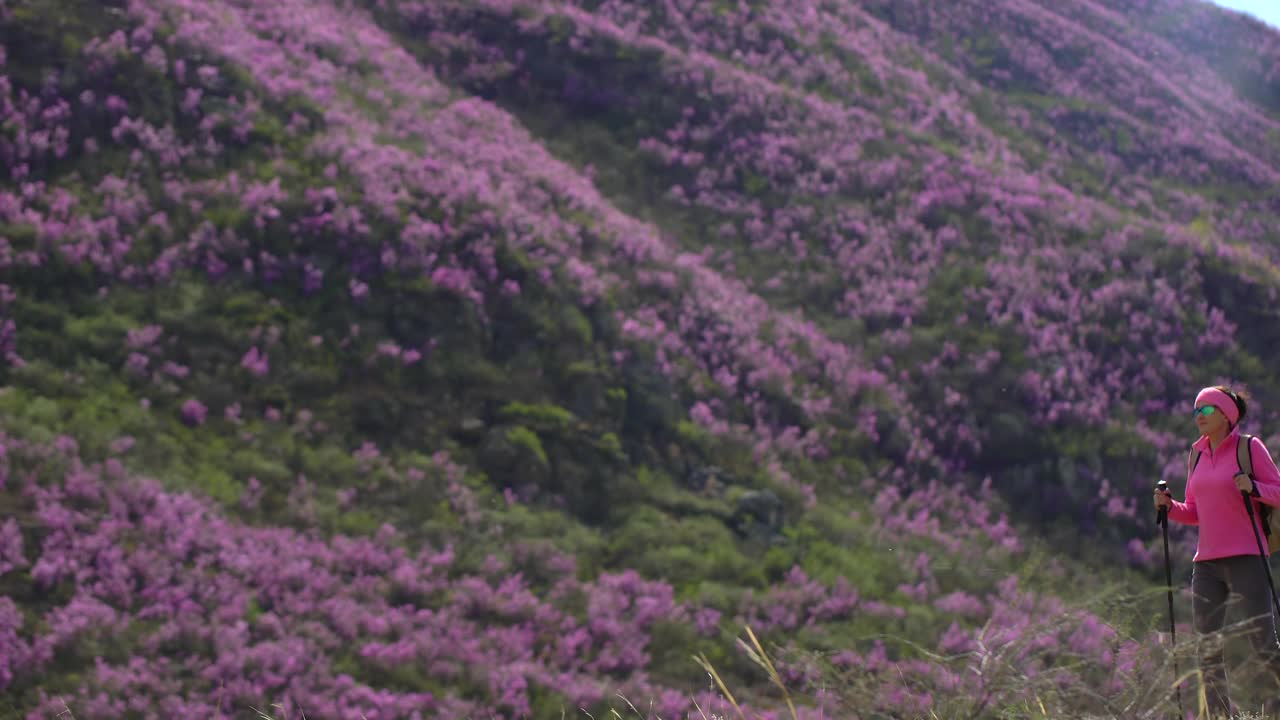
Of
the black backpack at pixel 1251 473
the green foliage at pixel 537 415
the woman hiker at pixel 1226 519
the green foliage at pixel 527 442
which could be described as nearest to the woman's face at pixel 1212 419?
the woman hiker at pixel 1226 519

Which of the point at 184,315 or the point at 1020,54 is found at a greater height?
the point at 1020,54

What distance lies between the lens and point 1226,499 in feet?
17.5

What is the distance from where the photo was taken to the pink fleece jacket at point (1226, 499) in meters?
5.21

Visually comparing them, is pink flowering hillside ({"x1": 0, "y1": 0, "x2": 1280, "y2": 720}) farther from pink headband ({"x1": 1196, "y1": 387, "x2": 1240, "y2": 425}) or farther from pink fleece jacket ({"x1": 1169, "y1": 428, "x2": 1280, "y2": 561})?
pink headband ({"x1": 1196, "y1": 387, "x2": 1240, "y2": 425})

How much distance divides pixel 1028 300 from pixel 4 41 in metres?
19.0

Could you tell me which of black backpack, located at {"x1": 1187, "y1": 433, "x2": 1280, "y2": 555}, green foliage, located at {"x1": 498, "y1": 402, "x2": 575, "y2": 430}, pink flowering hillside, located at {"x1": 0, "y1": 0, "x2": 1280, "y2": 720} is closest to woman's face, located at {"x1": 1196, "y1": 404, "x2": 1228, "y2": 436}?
black backpack, located at {"x1": 1187, "y1": 433, "x2": 1280, "y2": 555}

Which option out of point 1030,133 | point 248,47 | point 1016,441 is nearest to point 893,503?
point 1016,441

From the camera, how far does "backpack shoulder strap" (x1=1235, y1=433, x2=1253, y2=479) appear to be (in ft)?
17.1

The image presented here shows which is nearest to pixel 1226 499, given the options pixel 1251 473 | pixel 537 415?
pixel 1251 473

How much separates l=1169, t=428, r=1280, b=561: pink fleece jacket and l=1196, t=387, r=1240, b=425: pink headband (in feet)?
0.41

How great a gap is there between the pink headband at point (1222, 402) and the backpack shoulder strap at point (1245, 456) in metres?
0.13

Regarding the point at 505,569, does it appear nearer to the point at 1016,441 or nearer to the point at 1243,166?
the point at 1016,441

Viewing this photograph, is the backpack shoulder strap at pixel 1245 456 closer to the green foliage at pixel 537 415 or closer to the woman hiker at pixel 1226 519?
the woman hiker at pixel 1226 519

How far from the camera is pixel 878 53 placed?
30.8m
